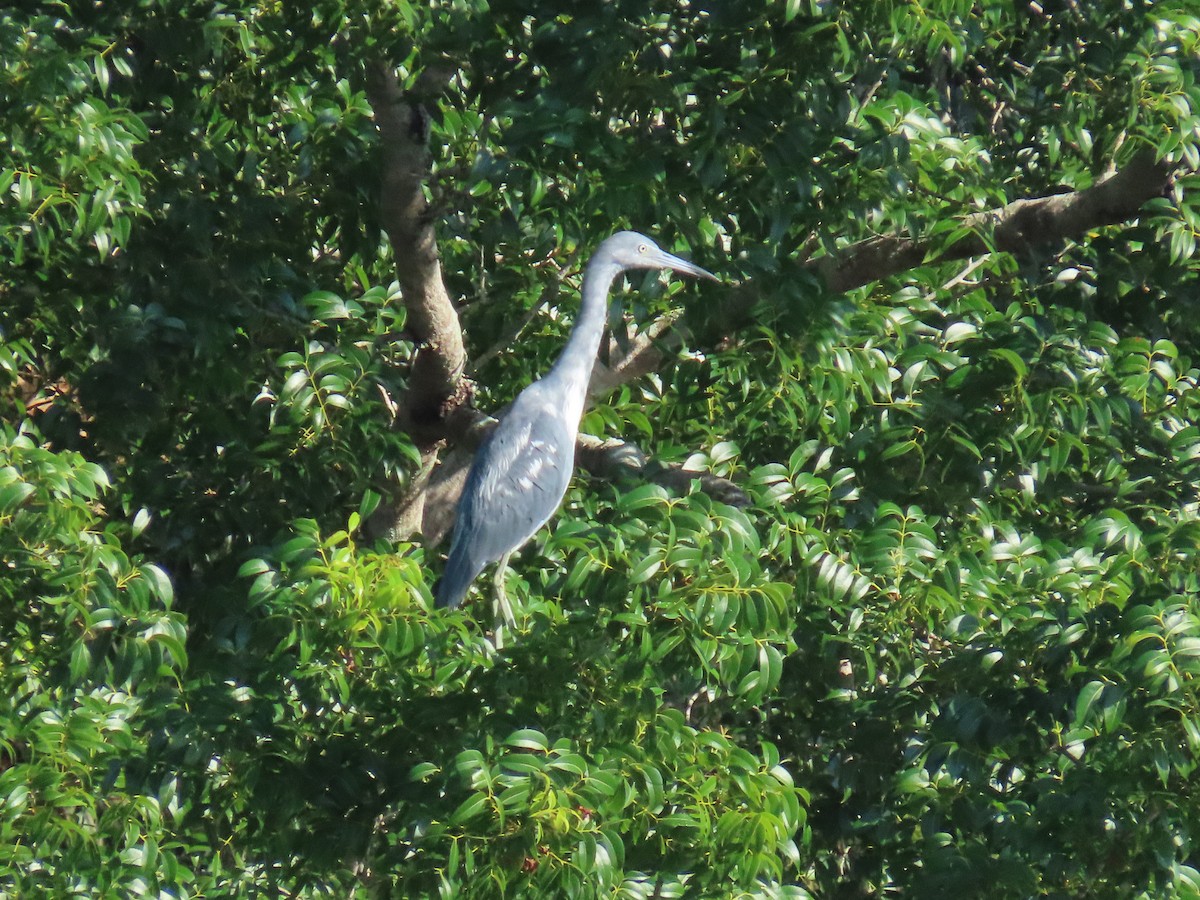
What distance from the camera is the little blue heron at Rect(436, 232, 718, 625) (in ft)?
14.6

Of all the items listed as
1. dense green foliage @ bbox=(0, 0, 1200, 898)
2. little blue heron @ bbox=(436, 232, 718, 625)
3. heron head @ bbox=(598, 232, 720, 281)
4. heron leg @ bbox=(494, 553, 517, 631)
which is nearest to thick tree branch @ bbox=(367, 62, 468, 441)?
dense green foliage @ bbox=(0, 0, 1200, 898)

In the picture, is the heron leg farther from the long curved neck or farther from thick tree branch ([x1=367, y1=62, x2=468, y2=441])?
thick tree branch ([x1=367, y1=62, x2=468, y2=441])

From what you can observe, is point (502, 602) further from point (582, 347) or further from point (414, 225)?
point (414, 225)

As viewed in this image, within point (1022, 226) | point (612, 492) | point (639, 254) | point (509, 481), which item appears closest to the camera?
point (612, 492)

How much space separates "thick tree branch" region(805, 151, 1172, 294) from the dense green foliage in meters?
0.09

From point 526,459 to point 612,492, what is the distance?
52cm

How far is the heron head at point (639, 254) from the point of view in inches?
165

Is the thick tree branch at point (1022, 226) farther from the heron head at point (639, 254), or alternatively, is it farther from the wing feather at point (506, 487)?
the wing feather at point (506, 487)

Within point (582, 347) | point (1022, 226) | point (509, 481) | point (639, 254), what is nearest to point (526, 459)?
point (509, 481)

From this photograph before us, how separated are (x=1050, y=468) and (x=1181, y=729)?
2.93 feet

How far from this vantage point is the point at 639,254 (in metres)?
4.27

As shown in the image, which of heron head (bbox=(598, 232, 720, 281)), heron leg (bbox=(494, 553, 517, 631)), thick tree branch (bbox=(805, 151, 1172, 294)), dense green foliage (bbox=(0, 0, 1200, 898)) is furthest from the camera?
thick tree branch (bbox=(805, 151, 1172, 294))

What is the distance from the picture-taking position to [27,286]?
4.48 m

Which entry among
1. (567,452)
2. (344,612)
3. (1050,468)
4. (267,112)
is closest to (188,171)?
(267,112)
